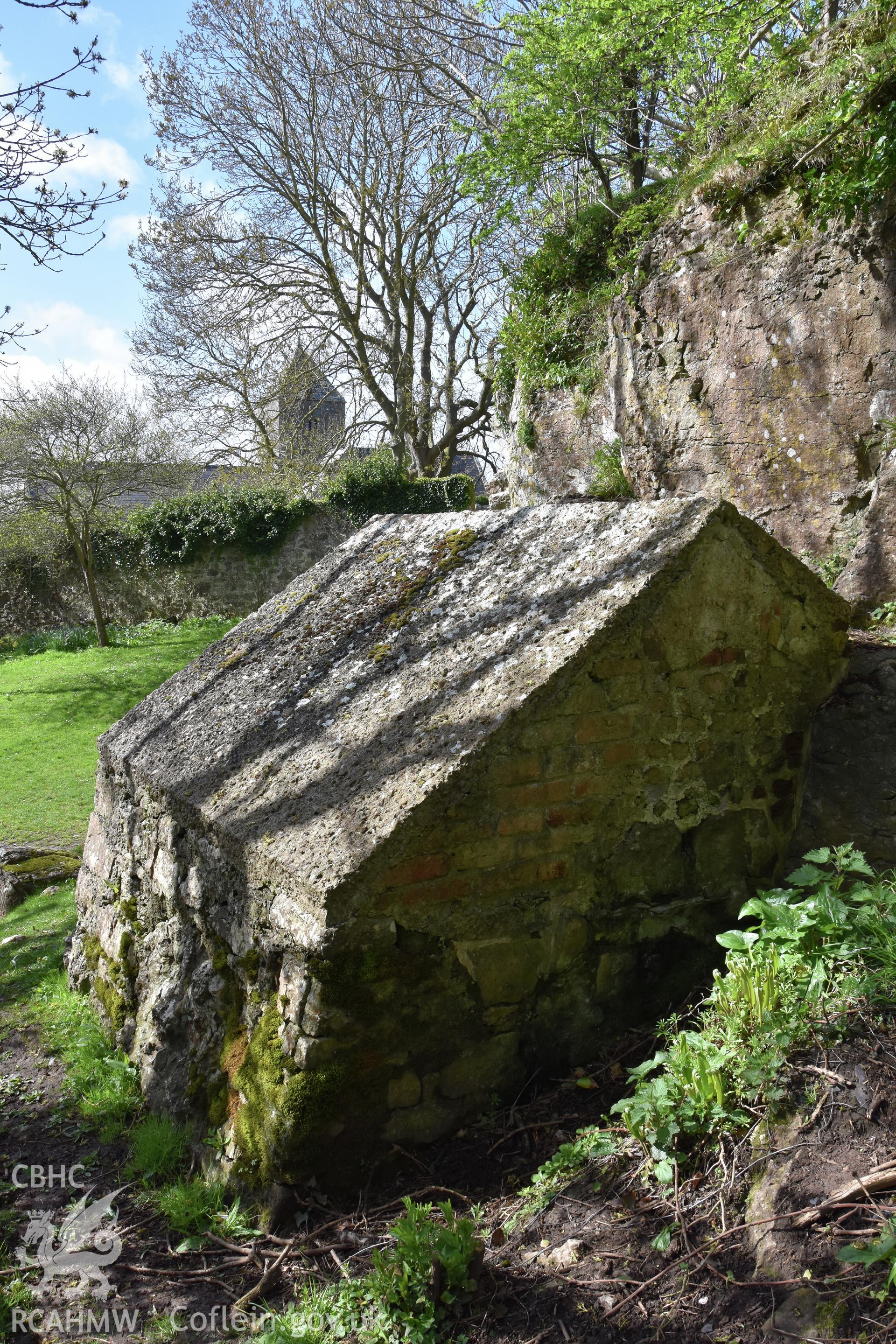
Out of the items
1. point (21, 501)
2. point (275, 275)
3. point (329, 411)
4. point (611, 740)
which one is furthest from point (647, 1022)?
point (329, 411)

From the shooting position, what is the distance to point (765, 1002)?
2277 mm

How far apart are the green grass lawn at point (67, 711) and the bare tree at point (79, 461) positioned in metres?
1.70

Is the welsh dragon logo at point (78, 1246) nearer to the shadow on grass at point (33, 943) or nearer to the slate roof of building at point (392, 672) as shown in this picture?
the slate roof of building at point (392, 672)

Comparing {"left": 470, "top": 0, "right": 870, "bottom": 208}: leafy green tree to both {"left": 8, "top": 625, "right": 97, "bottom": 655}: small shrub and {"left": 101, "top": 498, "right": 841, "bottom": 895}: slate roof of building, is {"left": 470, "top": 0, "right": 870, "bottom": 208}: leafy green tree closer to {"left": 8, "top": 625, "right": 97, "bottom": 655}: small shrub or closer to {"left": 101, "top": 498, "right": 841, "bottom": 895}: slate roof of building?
{"left": 101, "top": 498, "right": 841, "bottom": 895}: slate roof of building

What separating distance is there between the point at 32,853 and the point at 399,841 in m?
6.11

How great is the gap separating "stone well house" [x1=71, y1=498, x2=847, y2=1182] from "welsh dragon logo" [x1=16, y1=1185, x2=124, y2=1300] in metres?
0.41

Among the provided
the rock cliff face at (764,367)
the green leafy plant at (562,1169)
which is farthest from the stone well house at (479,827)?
the rock cliff face at (764,367)

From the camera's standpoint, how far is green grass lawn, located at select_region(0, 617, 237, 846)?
8.74 m

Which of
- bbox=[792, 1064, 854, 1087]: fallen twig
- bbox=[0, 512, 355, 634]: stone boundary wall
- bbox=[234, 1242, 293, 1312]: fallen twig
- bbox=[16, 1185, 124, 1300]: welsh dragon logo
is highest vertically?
bbox=[0, 512, 355, 634]: stone boundary wall

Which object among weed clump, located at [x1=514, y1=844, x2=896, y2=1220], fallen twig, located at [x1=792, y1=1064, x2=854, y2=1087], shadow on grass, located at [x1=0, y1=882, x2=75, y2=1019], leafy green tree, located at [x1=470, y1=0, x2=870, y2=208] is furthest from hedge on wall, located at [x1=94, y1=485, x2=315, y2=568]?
fallen twig, located at [x1=792, y1=1064, x2=854, y2=1087]

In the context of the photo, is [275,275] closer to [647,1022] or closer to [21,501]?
[21,501]

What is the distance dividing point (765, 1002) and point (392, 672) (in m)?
1.63

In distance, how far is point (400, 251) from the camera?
2136cm

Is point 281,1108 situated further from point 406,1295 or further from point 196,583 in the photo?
point 196,583
